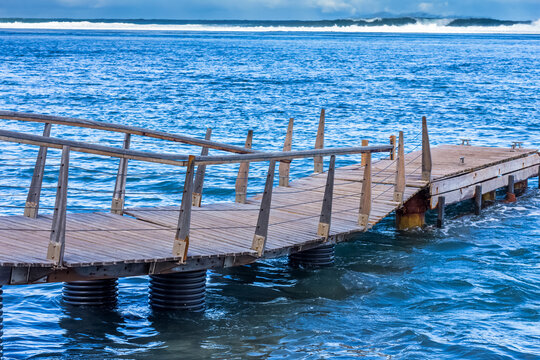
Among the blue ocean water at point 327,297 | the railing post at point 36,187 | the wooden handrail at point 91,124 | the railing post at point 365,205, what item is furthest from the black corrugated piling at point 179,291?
the railing post at point 365,205

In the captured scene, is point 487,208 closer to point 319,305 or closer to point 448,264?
point 448,264

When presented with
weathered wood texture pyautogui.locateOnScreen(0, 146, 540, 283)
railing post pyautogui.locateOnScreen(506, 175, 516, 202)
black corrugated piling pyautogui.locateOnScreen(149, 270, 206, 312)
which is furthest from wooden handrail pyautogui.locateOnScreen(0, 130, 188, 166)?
railing post pyautogui.locateOnScreen(506, 175, 516, 202)

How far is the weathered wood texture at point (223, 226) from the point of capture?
8.44 metres

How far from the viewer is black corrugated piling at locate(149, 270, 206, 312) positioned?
31.2 feet

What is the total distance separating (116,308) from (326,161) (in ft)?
38.3

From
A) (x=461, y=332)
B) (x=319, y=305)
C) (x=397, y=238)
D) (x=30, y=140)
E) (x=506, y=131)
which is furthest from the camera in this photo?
(x=506, y=131)

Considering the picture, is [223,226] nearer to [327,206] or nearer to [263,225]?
[263,225]

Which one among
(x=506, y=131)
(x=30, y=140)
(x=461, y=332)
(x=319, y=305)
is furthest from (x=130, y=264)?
(x=506, y=131)

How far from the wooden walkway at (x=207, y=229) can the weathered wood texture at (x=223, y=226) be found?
1 centimetres

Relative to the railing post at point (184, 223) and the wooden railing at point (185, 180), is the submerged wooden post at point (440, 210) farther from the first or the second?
the railing post at point (184, 223)

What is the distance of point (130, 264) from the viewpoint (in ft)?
27.5

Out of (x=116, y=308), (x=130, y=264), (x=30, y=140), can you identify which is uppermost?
(x=30, y=140)

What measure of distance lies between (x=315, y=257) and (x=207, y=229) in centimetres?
206

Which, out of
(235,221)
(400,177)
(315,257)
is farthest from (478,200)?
(235,221)
